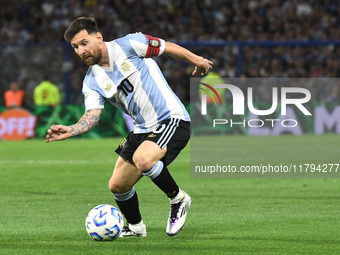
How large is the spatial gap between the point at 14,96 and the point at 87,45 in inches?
524

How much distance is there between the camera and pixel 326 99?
18156 mm

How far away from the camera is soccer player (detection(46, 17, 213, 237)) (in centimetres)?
532

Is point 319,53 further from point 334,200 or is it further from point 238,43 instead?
point 334,200

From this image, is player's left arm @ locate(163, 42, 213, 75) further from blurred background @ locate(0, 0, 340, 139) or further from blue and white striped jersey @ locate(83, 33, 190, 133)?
blurred background @ locate(0, 0, 340, 139)

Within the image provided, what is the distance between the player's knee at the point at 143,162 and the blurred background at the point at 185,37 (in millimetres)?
12521

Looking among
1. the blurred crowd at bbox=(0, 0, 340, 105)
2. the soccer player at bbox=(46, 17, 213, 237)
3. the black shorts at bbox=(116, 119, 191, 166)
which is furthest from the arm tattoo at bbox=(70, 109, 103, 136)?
the blurred crowd at bbox=(0, 0, 340, 105)

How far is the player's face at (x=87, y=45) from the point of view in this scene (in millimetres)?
5203

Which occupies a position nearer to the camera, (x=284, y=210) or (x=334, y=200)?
(x=284, y=210)

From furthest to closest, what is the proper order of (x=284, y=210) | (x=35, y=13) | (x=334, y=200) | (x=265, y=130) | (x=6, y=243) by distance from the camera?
(x=35, y=13) → (x=265, y=130) → (x=334, y=200) → (x=284, y=210) → (x=6, y=243)

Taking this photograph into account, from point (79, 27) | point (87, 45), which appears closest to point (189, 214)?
point (87, 45)

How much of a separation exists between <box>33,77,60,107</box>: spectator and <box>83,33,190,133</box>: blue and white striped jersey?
42.8 ft

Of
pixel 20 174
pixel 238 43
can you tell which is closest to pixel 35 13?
pixel 238 43

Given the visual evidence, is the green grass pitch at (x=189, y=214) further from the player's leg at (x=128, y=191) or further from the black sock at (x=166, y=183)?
the black sock at (x=166, y=183)

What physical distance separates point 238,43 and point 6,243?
14.2 meters
